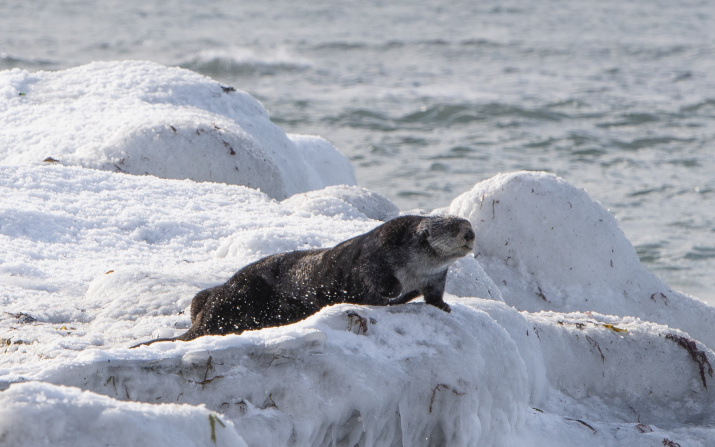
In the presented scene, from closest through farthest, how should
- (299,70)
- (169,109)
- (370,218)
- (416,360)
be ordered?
(416,360)
(370,218)
(169,109)
(299,70)

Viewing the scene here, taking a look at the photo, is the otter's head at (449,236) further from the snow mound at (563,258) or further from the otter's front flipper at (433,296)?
the snow mound at (563,258)

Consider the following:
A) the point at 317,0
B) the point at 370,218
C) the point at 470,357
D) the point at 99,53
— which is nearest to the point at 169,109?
the point at 370,218

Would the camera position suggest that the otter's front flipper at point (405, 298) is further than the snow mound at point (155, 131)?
No

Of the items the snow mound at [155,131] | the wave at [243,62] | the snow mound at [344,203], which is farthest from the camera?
the wave at [243,62]

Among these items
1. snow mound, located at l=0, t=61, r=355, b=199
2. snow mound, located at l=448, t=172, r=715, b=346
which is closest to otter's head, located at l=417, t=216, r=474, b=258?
snow mound, located at l=448, t=172, r=715, b=346

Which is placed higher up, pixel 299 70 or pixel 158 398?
pixel 158 398

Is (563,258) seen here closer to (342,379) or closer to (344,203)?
(344,203)

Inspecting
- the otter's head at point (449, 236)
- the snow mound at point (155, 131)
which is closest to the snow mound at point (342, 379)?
the otter's head at point (449, 236)

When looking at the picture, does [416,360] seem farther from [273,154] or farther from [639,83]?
[639,83]

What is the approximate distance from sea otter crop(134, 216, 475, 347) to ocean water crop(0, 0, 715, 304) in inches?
217

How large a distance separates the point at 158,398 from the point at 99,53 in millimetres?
18536

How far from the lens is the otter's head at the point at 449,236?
3043mm

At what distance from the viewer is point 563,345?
13.3 ft

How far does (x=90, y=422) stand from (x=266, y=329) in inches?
33.1
